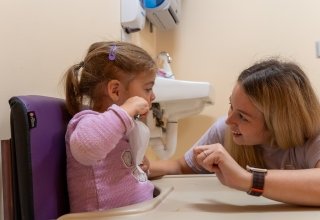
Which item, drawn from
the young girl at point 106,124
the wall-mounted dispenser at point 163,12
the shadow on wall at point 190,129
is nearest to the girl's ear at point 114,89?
the young girl at point 106,124

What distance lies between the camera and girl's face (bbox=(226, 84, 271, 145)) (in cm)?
97

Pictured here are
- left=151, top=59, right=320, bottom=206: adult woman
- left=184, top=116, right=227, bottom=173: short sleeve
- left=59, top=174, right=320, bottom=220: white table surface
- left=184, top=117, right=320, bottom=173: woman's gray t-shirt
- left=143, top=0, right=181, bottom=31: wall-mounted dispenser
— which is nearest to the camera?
left=59, top=174, right=320, bottom=220: white table surface

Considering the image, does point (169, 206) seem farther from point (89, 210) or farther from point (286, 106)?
point (286, 106)

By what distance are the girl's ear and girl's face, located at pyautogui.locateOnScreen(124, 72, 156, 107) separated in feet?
0.08

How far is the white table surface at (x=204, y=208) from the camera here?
0.68 metres

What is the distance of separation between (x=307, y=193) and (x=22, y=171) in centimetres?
55

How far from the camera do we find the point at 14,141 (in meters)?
0.72

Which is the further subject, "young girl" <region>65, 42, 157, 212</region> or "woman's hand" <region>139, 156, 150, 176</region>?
"woman's hand" <region>139, 156, 150, 176</region>

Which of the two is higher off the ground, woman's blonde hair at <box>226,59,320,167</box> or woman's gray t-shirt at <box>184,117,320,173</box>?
woman's blonde hair at <box>226,59,320,167</box>

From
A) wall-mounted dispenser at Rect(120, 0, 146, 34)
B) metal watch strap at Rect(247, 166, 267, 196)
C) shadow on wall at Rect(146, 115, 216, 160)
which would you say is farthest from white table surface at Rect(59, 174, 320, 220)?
shadow on wall at Rect(146, 115, 216, 160)

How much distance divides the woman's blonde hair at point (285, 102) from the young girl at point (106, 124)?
0.27 meters

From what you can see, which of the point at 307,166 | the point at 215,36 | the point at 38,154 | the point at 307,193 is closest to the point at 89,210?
the point at 38,154

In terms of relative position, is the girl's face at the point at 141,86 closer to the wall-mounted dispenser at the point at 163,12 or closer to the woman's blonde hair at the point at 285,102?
the woman's blonde hair at the point at 285,102

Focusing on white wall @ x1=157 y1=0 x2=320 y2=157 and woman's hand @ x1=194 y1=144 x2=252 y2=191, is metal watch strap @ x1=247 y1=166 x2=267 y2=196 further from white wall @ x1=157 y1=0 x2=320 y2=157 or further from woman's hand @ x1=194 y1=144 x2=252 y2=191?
white wall @ x1=157 y1=0 x2=320 y2=157
